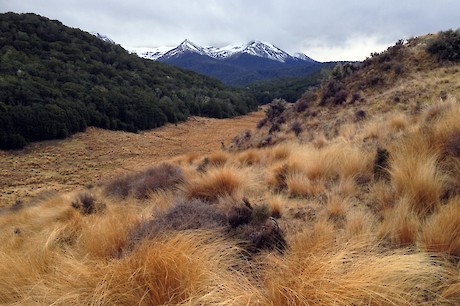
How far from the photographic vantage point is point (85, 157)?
2214cm

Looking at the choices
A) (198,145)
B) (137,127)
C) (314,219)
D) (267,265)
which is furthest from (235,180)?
(137,127)

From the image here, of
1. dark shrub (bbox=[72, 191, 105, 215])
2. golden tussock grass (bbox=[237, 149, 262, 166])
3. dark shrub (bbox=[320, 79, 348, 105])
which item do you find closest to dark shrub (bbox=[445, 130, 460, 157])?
golden tussock grass (bbox=[237, 149, 262, 166])

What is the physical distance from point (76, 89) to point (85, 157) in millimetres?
12231

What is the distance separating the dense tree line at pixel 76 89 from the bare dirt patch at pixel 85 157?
158 cm

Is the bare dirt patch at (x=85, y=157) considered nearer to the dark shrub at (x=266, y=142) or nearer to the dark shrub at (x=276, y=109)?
the dark shrub at (x=276, y=109)

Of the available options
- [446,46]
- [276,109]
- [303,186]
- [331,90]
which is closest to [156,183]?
[303,186]

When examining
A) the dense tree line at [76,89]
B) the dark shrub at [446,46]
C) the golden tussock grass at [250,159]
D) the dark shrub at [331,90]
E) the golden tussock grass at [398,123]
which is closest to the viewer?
the golden tussock grass at [398,123]

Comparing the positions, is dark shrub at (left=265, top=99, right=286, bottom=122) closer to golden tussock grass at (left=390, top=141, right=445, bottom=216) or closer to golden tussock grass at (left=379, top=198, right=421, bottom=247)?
golden tussock grass at (left=390, top=141, right=445, bottom=216)

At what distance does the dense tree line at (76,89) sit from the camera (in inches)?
975

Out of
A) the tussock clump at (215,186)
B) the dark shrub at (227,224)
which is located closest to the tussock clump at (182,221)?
the dark shrub at (227,224)

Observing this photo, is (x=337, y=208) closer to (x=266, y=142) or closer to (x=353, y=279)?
(x=353, y=279)

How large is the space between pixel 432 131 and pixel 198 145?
2295 cm

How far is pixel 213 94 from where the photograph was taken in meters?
53.6

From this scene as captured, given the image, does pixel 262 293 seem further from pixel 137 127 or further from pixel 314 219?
pixel 137 127
